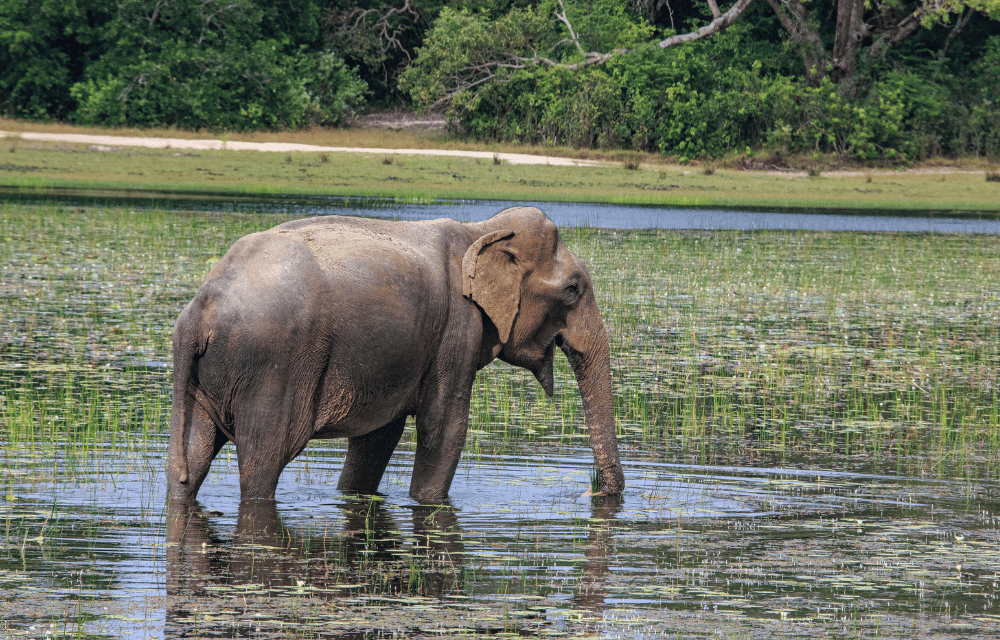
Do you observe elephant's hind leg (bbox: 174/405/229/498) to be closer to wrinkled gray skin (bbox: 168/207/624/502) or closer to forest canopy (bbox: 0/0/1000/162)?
wrinkled gray skin (bbox: 168/207/624/502)

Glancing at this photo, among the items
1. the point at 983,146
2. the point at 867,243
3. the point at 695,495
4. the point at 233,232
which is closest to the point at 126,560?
the point at 695,495

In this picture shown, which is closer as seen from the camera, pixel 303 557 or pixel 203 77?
pixel 303 557

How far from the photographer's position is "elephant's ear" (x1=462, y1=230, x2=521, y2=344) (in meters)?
8.90

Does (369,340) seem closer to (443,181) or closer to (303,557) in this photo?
(303,557)

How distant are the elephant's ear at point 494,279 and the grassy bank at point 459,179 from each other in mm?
23288

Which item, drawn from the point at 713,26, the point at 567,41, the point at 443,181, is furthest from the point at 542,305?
the point at 713,26

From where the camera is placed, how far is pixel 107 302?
17.2 meters

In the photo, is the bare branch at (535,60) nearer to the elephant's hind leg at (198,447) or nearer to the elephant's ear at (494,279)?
the elephant's ear at (494,279)

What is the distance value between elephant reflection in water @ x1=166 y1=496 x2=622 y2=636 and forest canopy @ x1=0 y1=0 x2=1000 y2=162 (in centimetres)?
3317

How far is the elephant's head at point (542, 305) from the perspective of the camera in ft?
29.5

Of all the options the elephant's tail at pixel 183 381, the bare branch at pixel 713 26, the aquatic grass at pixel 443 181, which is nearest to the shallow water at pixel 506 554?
the elephant's tail at pixel 183 381

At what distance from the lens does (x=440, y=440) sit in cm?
898

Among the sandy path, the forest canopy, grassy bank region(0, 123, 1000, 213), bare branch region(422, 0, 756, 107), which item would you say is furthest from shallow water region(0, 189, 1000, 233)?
bare branch region(422, 0, 756, 107)

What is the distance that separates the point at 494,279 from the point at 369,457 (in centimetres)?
142
